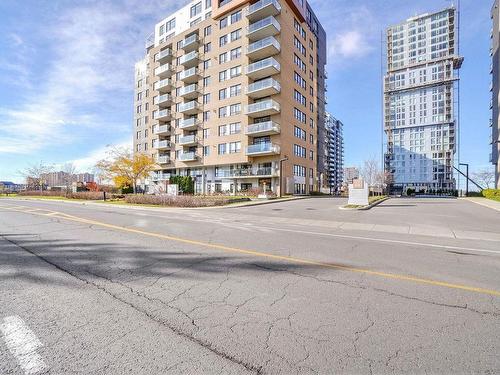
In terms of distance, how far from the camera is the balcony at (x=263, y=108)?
41.6 metres

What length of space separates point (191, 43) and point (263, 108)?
76.4 ft

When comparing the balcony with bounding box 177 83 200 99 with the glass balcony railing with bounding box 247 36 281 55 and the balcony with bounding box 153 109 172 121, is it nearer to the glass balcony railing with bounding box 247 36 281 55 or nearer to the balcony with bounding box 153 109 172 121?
the balcony with bounding box 153 109 172 121

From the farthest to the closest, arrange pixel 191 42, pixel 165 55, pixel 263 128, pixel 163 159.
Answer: pixel 163 159, pixel 165 55, pixel 191 42, pixel 263 128

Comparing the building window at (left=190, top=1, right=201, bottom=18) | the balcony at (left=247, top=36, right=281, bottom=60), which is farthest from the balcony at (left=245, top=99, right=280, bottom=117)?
the building window at (left=190, top=1, right=201, bottom=18)

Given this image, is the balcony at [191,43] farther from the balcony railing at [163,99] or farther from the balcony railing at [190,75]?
the balcony railing at [163,99]

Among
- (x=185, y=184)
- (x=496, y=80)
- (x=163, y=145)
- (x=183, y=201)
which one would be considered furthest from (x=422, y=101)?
(x=183, y=201)

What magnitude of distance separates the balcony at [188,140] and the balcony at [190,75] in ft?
38.2

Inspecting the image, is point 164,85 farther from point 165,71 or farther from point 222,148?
point 222,148

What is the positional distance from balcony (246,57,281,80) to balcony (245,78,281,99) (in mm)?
1766

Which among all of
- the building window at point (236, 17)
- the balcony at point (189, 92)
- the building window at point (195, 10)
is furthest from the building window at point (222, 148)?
the building window at point (195, 10)

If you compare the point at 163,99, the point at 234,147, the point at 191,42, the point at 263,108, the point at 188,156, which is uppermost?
the point at 191,42

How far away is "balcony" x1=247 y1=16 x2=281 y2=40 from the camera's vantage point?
138 feet

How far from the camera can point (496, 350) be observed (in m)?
2.76

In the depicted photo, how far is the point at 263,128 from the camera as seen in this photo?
4231 centimetres
